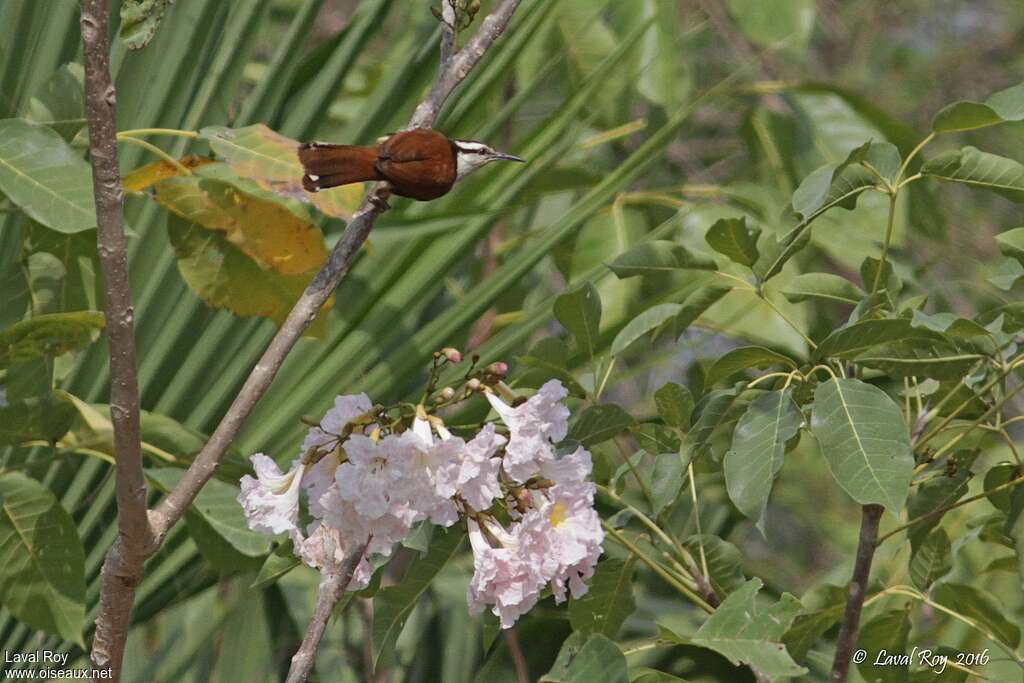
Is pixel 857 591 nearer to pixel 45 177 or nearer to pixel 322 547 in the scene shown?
pixel 322 547

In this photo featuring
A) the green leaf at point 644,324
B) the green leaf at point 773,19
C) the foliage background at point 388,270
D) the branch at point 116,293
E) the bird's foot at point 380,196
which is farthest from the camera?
the green leaf at point 773,19

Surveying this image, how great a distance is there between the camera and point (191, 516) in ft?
3.55

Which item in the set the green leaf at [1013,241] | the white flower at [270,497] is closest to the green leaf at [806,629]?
the green leaf at [1013,241]

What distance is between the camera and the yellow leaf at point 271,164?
107 centimetres

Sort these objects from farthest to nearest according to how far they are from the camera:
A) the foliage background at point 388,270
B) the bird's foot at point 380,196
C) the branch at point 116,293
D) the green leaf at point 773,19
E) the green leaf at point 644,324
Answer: the green leaf at point 773,19
the foliage background at point 388,270
the green leaf at point 644,324
the bird's foot at point 380,196
the branch at point 116,293

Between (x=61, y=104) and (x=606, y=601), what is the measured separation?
668 millimetres

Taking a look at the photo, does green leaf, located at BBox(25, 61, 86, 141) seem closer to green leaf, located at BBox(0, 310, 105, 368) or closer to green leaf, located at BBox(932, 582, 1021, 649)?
green leaf, located at BBox(0, 310, 105, 368)

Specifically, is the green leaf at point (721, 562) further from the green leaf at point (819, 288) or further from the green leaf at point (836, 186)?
the green leaf at point (836, 186)

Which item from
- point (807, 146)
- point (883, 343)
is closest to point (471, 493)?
point (883, 343)

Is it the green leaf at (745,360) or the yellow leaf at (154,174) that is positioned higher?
the green leaf at (745,360)

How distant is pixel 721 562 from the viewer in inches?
45.2

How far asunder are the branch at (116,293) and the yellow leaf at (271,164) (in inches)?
11.4

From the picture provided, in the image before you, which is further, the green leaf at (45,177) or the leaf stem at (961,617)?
the leaf stem at (961,617)

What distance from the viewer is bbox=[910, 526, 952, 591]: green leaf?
112cm
